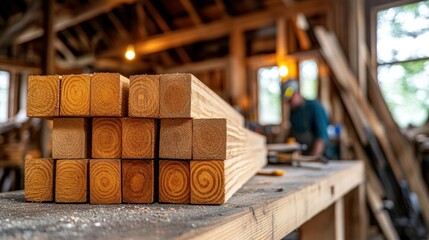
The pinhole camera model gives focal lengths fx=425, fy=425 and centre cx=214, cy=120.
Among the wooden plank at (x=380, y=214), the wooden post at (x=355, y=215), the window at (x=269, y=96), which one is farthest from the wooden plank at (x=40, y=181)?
the window at (x=269, y=96)

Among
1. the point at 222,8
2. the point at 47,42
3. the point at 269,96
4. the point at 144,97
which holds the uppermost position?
the point at 222,8

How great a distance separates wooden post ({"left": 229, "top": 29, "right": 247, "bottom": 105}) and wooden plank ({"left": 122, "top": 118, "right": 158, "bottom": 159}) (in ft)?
26.3

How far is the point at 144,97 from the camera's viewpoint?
1233 mm

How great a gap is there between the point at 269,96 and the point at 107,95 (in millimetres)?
8047

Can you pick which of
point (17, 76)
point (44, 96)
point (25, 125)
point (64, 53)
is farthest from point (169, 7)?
point (44, 96)

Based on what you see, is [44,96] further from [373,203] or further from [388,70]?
[388,70]

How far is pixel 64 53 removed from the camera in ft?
38.5

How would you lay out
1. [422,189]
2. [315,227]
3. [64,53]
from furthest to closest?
[64,53] < [422,189] < [315,227]

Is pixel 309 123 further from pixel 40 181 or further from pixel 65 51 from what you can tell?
pixel 65 51

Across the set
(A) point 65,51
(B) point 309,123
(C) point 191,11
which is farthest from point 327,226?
(A) point 65,51

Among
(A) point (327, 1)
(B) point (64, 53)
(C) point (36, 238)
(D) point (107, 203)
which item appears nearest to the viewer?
(C) point (36, 238)

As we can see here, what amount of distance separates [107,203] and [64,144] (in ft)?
0.76

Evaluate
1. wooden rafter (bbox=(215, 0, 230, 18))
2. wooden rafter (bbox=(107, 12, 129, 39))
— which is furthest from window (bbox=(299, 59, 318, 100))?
wooden rafter (bbox=(107, 12, 129, 39))

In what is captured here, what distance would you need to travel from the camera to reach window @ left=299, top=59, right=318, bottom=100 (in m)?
8.21
